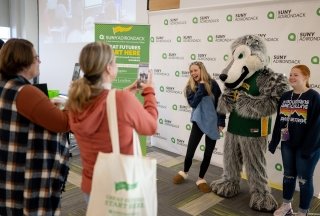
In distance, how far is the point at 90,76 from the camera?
1.27m

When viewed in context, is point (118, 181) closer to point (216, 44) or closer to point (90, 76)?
point (90, 76)

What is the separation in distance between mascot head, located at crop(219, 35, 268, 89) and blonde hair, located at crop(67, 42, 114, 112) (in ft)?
5.53

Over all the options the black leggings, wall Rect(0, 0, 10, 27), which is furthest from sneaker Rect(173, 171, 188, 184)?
wall Rect(0, 0, 10, 27)

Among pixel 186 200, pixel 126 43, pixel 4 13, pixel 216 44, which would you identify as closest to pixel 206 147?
pixel 186 200

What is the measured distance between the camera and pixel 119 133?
125cm

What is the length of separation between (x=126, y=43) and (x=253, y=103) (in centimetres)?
167

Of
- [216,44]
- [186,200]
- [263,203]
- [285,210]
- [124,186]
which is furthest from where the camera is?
[216,44]

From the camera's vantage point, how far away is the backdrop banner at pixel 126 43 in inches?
138

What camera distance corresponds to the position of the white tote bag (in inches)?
46.9

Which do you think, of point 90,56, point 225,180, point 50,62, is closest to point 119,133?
point 90,56

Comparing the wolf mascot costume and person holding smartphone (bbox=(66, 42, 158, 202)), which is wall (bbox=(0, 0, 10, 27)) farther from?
person holding smartphone (bbox=(66, 42, 158, 202))

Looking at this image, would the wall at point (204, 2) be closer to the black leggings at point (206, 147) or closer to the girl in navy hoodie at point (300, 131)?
the girl in navy hoodie at point (300, 131)

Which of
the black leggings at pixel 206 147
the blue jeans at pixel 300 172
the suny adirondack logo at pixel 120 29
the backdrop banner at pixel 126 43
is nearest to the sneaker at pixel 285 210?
the blue jeans at pixel 300 172

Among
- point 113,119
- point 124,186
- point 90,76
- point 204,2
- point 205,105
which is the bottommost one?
point 124,186
